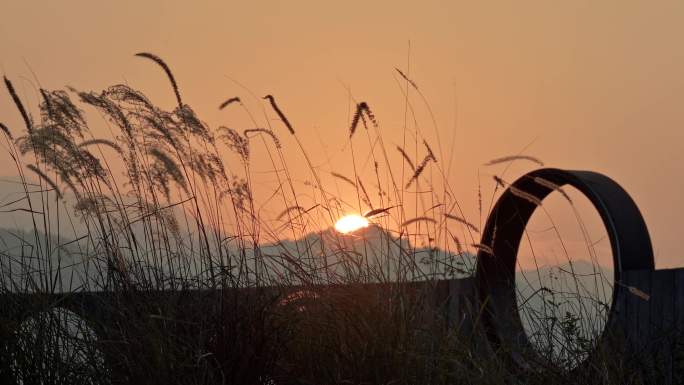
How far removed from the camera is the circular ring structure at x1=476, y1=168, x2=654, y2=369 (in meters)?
4.11

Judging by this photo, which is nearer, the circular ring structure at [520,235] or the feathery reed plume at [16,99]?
the feathery reed plume at [16,99]

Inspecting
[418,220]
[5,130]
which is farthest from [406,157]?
[5,130]

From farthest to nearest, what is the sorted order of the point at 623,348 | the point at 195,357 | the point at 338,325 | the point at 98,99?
the point at 98,99 → the point at 623,348 → the point at 338,325 → the point at 195,357

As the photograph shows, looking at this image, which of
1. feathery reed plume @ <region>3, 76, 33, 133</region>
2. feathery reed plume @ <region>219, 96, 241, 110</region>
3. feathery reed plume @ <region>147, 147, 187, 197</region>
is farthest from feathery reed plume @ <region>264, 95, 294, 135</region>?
feathery reed plume @ <region>3, 76, 33, 133</region>

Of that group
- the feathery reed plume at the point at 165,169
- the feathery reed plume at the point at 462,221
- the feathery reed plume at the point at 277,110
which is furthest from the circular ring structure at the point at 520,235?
the feathery reed plume at the point at 165,169

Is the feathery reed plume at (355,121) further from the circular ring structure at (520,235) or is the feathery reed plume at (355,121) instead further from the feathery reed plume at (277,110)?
the circular ring structure at (520,235)

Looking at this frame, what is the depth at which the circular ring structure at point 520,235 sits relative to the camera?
4113 millimetres

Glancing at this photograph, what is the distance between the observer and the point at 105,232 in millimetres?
3803

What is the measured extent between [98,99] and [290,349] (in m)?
1.53

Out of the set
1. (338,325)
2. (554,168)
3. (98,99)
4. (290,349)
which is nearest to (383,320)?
(338,325)

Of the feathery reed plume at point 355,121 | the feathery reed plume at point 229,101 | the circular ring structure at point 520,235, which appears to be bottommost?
the circular ring structure at point 520,235

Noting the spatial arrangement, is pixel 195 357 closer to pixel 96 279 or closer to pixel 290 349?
pixel 290 349

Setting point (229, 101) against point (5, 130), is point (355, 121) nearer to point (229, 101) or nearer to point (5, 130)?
point (229, 101)

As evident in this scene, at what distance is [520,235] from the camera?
5574 millimetres
